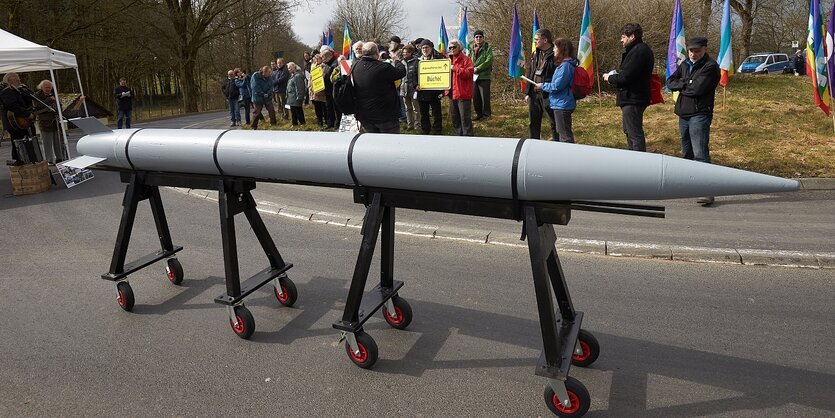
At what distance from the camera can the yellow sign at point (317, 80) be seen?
13.7m

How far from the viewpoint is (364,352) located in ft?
12.8

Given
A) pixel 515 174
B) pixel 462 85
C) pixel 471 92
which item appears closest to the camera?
pixel 515 174

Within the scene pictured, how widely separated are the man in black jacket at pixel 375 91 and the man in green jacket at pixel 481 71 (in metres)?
5.66

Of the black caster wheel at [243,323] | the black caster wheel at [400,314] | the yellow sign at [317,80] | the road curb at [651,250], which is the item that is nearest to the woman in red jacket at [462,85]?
the yellow sign at [317,80]

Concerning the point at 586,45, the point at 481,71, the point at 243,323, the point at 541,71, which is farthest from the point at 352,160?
the point at 481,71

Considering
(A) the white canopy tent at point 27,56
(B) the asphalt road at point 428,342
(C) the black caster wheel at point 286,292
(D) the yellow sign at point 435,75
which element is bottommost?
(B) the asphalt road at point 428,342

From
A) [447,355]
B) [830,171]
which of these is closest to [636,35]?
[830,171]

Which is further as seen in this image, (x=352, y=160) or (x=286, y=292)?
(x=286, y=292)

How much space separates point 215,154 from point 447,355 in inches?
86.3

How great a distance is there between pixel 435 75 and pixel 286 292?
724cm

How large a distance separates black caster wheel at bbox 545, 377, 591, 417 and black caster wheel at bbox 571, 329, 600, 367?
58cm

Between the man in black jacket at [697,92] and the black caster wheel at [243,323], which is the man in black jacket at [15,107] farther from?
the man in black jacket at [697,92]

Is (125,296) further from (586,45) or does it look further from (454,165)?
(586,45)

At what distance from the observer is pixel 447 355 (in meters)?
4.08
